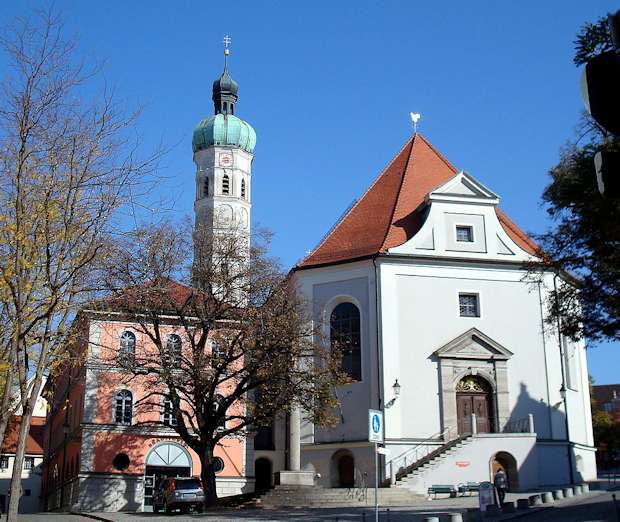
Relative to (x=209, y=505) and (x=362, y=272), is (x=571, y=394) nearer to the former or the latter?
(x=362, y=272)

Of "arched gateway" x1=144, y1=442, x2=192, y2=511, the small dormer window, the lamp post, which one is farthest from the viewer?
the lamp post

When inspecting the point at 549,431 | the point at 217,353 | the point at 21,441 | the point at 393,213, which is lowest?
the point at 21,441

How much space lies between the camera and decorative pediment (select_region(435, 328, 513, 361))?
35.6 meters

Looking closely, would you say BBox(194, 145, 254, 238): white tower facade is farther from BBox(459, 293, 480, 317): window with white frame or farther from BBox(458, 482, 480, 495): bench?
BBox(458, 482, 480, 495): bench

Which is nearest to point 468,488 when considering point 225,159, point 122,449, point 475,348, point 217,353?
point 475,348

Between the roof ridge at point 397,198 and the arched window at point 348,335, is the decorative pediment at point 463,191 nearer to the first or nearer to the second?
the roof ridge at point 397,198

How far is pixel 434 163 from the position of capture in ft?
137

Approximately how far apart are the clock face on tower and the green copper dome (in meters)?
0.92

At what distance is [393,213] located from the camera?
38625 millimetres

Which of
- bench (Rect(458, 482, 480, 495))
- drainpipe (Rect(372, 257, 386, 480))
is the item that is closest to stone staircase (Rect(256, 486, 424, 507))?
bench (Rect(458, 482, 480, 495))

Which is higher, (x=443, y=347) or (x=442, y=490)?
(x=443, y=347)

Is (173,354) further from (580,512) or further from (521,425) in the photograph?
(521,425)

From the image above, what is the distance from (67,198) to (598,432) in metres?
50.6

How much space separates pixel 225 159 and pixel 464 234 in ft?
115
